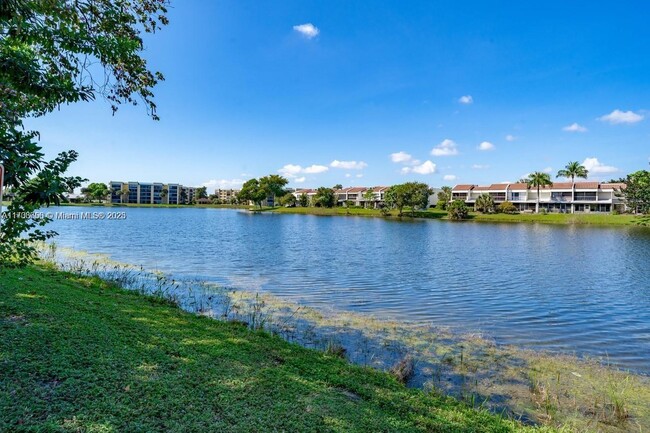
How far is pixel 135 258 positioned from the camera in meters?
22.5

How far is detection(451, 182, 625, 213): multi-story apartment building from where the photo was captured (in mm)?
89375

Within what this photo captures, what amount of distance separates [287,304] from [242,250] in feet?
52.9

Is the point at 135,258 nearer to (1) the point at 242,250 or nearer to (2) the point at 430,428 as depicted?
(1) the point at 242,250

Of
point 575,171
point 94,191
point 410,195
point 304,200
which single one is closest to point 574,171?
point 575,171

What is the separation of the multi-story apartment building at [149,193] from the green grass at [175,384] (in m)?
184

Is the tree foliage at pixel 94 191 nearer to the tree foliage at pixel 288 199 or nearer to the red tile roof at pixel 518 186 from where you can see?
the tree foliage at pixel 288 199

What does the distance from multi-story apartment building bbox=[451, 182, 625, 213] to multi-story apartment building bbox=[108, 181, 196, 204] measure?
146 metres

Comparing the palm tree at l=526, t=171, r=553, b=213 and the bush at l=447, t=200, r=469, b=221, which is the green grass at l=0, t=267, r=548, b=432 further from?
the palm tree at l=526, t=171, r=553, b=213

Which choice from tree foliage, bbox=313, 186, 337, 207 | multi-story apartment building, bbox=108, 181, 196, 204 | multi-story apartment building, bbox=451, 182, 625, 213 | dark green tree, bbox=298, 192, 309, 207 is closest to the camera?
multi-story apartment building, bbox=451, 182, 625, 213

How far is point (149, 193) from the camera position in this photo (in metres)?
183

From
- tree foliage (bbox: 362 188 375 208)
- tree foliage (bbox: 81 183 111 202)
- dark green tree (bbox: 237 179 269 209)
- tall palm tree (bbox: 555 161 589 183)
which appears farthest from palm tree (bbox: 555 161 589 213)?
tree foliage (bbox: 81 183 111 202)

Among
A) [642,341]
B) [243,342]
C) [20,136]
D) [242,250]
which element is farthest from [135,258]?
[642,341]

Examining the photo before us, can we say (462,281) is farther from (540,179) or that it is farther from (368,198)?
(368,198)

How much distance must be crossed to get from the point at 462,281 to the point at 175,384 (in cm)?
1717
